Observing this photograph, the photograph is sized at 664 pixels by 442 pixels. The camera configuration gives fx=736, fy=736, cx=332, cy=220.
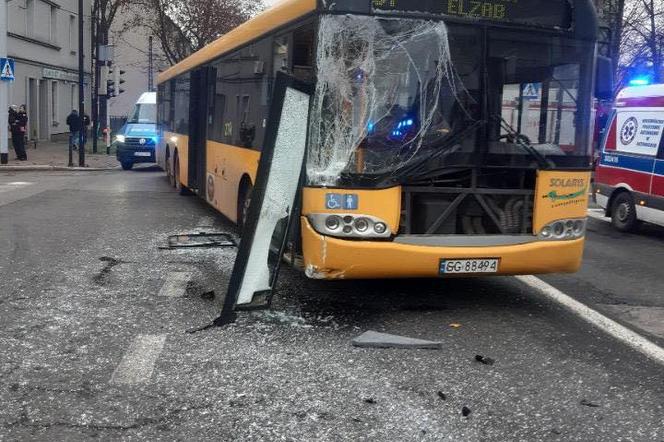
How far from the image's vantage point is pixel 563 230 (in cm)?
643

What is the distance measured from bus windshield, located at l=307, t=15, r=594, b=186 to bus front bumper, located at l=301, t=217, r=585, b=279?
50 centimetres

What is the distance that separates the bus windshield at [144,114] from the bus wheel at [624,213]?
642 inches

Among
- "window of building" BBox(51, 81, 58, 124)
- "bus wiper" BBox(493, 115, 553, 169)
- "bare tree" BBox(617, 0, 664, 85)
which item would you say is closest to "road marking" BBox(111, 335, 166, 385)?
"bus wiper" BBox(493, 115, 553, 169)

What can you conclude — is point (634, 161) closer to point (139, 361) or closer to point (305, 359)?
point (305, 359)

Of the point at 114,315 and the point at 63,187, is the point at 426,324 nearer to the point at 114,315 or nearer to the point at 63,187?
the point at 114,315

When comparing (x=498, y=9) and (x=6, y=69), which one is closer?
(x=498, y=9)

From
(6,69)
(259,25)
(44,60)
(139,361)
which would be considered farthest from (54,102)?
(139,361)

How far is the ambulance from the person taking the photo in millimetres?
11648

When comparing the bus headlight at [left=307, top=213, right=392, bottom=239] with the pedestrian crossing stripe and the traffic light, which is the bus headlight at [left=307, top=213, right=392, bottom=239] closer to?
the pedestrian crossing stripe

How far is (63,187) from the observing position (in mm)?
17328

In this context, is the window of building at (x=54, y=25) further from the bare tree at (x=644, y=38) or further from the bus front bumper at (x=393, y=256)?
the bus front bumper at (x=393, y=256)

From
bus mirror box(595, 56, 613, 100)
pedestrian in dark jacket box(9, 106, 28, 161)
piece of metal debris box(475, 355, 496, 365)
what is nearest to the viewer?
piece of metal debris box(475, 355, 496, 365)

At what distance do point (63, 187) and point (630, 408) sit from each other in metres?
15.4

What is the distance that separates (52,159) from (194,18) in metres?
17.0
